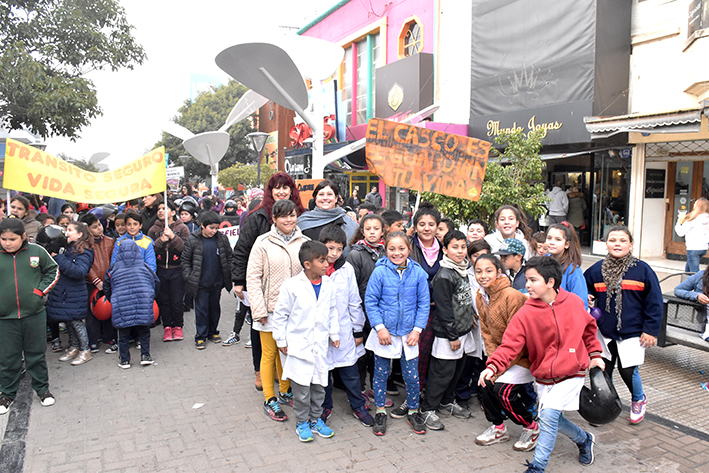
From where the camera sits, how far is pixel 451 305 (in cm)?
422

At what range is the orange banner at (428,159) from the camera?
20.2ft

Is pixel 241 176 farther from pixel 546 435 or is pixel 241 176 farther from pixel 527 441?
pixel 546 435

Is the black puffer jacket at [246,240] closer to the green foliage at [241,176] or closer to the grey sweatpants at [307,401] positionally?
the grey sweatpants at [307,401]

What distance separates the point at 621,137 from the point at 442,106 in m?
6.28

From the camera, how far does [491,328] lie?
4.04 metres

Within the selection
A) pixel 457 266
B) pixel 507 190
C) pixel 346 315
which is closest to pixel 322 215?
pixel 346 315

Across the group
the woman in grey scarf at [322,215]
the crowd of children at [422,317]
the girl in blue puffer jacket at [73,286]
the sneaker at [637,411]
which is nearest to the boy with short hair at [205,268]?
the girl in blue puffer jacket at [73,286]

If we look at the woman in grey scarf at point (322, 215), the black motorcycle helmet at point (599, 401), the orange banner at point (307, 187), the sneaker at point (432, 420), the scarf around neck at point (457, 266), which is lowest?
the sneaker at point (432, 420)

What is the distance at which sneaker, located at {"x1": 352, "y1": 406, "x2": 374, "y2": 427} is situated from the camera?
169 inches

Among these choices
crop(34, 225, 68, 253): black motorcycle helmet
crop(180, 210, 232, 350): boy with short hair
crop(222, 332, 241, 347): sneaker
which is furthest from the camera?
crop(222, 332, 241, 347): sneaker

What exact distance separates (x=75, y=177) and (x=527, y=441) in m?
5.69

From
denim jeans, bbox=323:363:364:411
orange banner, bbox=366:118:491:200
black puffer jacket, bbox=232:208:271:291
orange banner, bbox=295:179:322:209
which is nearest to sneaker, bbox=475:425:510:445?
denim jeans, bbox=323:363:364:411

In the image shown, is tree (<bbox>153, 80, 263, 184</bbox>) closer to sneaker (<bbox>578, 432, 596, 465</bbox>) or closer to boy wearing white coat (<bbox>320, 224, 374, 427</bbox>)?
boy wearing white coat (<bbox>320, 224, 374, 427</bbox>)

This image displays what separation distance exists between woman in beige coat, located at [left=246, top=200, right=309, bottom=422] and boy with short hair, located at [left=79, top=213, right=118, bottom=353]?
8.50ft
